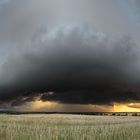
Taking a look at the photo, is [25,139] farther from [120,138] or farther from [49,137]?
[120,138]

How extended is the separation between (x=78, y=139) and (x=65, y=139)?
0.74 meters

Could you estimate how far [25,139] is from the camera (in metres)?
15.2

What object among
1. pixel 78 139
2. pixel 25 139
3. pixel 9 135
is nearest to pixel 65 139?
pixel 78 139

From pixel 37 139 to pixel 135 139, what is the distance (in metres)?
5.12

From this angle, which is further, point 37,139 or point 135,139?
point 135,139

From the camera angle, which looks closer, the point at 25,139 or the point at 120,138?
the point at 25,139

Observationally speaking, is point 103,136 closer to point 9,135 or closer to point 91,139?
point 91,139

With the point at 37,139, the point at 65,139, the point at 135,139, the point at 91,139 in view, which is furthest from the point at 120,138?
the point at 37,139

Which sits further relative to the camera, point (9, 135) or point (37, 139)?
point (9, 135)

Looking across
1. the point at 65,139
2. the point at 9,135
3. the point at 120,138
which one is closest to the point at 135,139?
the point at 120,138

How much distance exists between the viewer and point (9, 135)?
52.5 feet

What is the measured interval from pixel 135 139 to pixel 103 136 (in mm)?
1679

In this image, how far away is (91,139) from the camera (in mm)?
15203

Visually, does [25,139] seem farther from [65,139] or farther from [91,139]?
[91,139]
